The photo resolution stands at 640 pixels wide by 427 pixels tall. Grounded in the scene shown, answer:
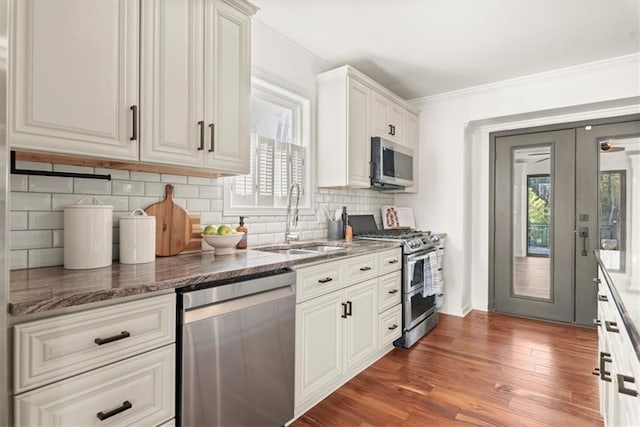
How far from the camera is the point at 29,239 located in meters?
1.51

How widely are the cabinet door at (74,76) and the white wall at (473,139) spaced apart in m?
3.47

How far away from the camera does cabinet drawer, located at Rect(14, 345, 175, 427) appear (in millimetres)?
989

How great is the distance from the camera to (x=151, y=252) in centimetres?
174

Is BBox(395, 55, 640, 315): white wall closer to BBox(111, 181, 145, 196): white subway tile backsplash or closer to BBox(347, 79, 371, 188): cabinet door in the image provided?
BBox(347, 79, 371, 188): cabinet door

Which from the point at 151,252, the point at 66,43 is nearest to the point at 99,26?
the point at 66,43

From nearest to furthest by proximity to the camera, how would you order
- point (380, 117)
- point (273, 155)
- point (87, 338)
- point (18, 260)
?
point (87, 338) → point (18, 260) → point (273, 155) → point (380, 117)

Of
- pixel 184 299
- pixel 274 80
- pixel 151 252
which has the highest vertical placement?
pixel 274 80

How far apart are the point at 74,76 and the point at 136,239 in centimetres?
75

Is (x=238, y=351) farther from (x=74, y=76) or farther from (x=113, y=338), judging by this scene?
(x=74, y=76)

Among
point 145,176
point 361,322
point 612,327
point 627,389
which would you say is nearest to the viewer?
point 627,389

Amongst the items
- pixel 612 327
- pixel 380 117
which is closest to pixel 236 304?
pixel 612 327

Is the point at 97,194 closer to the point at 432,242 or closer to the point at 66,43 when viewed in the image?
the point at 66,43

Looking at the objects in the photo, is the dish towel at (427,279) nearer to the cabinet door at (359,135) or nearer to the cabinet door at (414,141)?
the cabinet door at (359,135)

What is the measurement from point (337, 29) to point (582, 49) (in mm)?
2158
